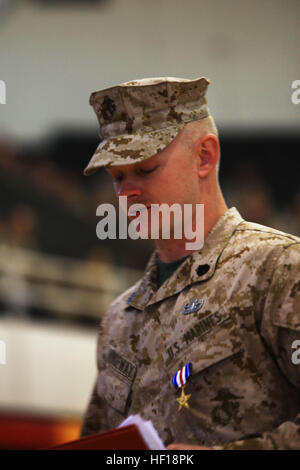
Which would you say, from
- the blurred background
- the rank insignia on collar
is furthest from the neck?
the blurred background

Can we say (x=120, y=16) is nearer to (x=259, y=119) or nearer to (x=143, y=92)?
(x=259, y=119)

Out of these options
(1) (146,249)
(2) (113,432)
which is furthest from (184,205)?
(1) (146,249)

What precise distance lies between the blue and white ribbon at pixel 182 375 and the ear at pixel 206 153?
34 centimetres

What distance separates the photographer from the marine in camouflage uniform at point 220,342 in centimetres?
118

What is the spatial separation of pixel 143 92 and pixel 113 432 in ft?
1.96

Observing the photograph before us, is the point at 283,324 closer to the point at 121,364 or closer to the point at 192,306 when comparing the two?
the point at 192,306

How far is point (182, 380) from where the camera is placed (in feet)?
4.08

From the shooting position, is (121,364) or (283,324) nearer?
(283,324)

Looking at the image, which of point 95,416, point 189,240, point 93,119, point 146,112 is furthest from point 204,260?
point 93,119

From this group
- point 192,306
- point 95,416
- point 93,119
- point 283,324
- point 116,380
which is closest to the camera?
point 283,324

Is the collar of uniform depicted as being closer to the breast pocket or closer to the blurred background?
the breast pocket

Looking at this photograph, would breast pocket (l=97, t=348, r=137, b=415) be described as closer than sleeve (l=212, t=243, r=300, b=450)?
No

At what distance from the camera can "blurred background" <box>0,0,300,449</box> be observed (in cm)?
606

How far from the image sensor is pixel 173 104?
4.39 ft
